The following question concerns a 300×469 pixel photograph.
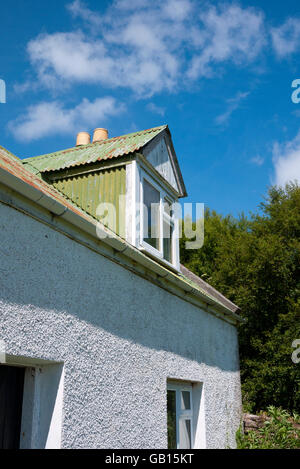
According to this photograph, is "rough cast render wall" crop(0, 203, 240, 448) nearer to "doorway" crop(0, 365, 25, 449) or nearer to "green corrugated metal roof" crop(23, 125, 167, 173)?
"doorway" crop(0, 365, 25, 449)

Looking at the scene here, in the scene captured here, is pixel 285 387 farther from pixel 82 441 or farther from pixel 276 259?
pixel 82 441

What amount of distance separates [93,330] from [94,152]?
4.33m

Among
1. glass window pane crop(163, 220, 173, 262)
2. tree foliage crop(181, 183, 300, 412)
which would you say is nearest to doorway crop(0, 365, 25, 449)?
glass window pane crop(163, 220, 173, 262)

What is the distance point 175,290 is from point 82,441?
10.5 feet

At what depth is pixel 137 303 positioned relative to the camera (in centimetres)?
561

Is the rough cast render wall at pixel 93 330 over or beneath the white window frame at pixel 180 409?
over

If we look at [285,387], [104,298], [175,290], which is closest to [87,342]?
[104,298]

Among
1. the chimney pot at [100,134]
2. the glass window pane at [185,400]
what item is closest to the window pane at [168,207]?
the chimney pot at [100,134]

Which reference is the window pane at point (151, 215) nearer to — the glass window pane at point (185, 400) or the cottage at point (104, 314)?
the cottage at point (104, 314)

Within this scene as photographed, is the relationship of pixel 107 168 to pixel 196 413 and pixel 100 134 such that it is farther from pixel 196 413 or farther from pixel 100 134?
pixel 196 413

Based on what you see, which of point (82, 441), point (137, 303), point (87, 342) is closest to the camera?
point (82, 441)

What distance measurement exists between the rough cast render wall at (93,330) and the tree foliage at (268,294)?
5.26 meters

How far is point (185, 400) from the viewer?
724 centimetres

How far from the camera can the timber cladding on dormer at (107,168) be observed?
24.1ft
